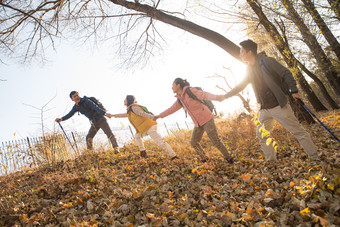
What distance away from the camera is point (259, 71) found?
3.36 metres

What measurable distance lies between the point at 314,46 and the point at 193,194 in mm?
8850

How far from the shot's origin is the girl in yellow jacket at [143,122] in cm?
520

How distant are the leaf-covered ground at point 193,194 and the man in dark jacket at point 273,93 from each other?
1.59 ft

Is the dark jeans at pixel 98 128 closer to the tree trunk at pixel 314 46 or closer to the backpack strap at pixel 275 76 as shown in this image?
the backpack strap at pixel 275 76

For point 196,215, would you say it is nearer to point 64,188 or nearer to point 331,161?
point 331,161

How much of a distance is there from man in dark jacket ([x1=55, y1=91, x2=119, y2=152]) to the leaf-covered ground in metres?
1.33

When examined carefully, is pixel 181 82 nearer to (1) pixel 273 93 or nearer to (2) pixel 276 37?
(1) pixel 273 93

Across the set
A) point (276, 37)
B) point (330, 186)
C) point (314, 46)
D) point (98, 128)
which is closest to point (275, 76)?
point (330, 186)

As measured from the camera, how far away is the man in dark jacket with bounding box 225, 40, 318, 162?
3146mm

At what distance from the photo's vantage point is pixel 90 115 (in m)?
6.48

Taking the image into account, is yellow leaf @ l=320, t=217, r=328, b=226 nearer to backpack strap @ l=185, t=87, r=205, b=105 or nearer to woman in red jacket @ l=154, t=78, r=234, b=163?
woman in red jacket @ l=154, t=78, r=234, b=163

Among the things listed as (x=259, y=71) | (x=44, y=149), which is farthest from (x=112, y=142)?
(x=259, y=71)

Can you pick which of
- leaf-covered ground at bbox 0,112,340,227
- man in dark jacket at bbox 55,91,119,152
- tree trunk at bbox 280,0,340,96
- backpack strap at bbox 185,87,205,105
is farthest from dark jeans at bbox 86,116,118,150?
tree trunk at bbox 280,0,340,96

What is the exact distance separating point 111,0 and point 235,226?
8316mm
